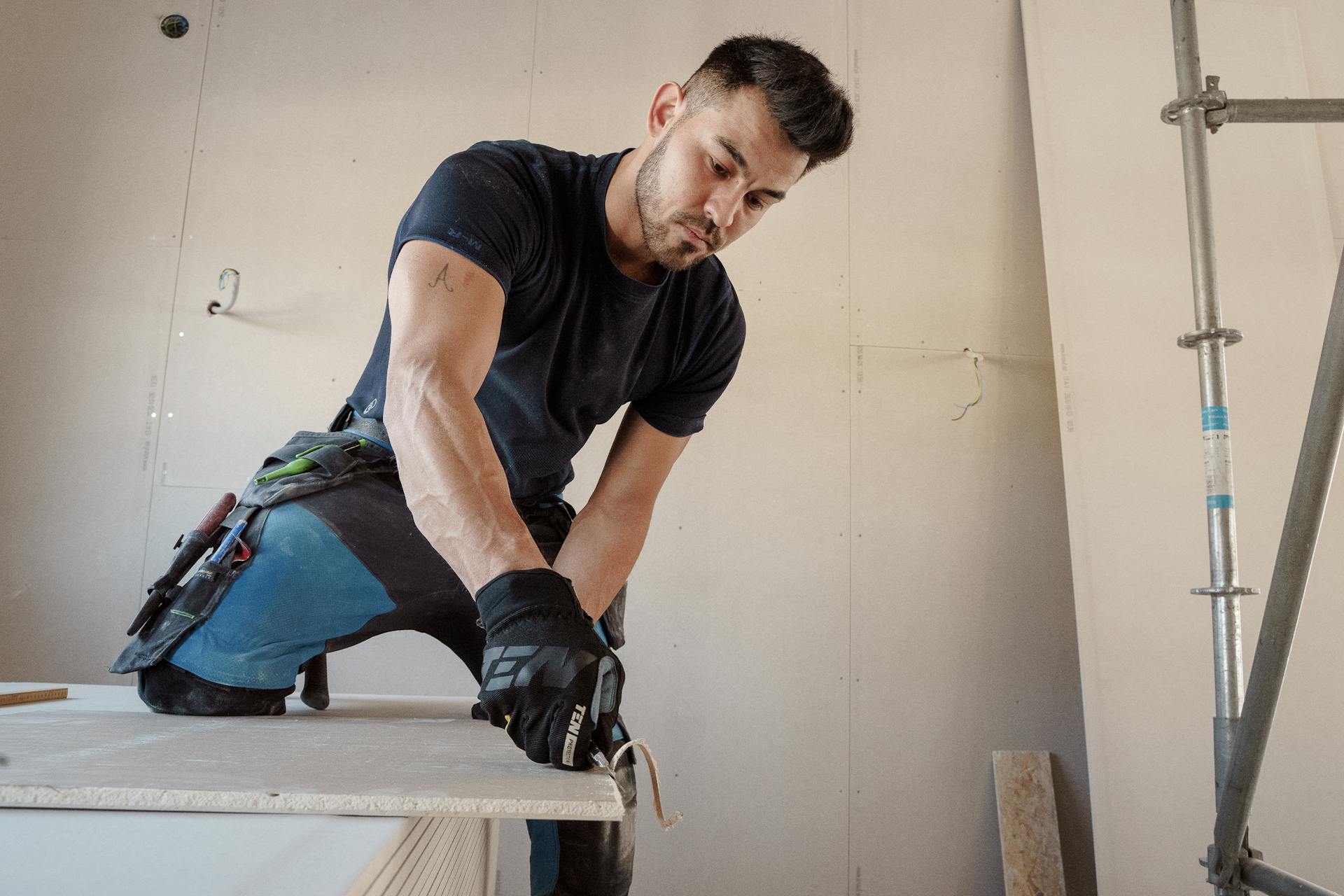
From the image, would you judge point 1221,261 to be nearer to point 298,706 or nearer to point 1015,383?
point 1015,383

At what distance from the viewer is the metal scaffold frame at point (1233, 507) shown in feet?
4.33

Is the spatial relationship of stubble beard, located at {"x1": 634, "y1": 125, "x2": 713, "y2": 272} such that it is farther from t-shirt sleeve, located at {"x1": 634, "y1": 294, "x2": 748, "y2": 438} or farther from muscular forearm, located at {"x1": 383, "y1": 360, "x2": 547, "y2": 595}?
muscular forearm, located at {"x1": 383, "y1": 360, "x2": 547, "y2": 595}

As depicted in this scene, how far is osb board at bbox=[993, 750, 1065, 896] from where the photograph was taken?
2.46 meters

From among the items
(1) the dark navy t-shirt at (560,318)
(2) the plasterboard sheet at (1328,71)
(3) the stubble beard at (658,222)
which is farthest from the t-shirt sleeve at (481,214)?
(2) the plasterboard sheet at (1328,71)

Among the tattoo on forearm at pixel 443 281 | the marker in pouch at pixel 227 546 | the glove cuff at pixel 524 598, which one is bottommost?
the glove cuff at pixel 524 598

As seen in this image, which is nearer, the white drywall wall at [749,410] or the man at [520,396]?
the man at [520,396]

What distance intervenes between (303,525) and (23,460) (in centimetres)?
160

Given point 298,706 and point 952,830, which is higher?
point 298,706

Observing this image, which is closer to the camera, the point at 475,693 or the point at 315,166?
the point at 475,693

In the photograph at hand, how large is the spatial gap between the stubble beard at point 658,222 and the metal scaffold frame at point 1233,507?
92 centimetres

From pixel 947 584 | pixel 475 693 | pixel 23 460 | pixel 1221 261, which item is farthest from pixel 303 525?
pixel 1221 261

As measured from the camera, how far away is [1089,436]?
262cm

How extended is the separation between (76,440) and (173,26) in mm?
1249

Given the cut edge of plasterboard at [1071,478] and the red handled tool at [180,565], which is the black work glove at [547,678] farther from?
the cut edge of plasterboard at [1071,478]
